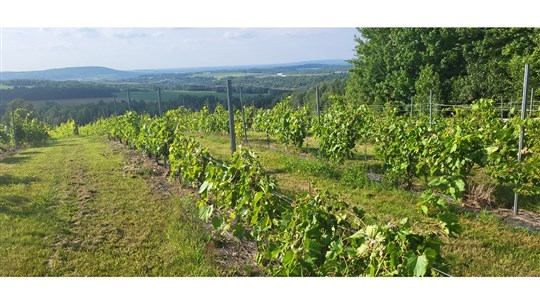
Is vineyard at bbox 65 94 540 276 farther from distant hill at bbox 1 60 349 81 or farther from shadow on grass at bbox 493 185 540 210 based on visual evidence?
distant hill at bbox 1 60 349 81

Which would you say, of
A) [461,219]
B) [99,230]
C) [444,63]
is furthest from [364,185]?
[444,63]

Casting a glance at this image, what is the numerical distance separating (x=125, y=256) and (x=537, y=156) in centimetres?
519

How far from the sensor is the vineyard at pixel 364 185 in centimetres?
224

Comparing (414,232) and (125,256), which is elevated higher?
(414,232)

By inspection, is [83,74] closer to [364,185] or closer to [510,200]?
[364,185]

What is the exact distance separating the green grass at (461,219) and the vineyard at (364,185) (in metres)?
0.14

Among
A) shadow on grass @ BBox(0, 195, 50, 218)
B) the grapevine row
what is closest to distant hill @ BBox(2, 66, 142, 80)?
shadow on grass @ BBox(0, 195, 50, 218)

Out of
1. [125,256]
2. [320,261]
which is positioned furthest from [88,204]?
[320,261]

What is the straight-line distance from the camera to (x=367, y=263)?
2.30 m

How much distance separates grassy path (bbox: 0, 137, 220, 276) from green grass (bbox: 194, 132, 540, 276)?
1748 mm

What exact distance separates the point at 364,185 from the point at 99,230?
4.29 meters

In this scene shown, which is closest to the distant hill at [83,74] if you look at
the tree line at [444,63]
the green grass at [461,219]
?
the green grass at [461,219]

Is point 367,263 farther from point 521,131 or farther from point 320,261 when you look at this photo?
point 521,131

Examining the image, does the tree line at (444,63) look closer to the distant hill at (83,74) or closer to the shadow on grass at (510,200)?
the shadow on grass at (510,200)
